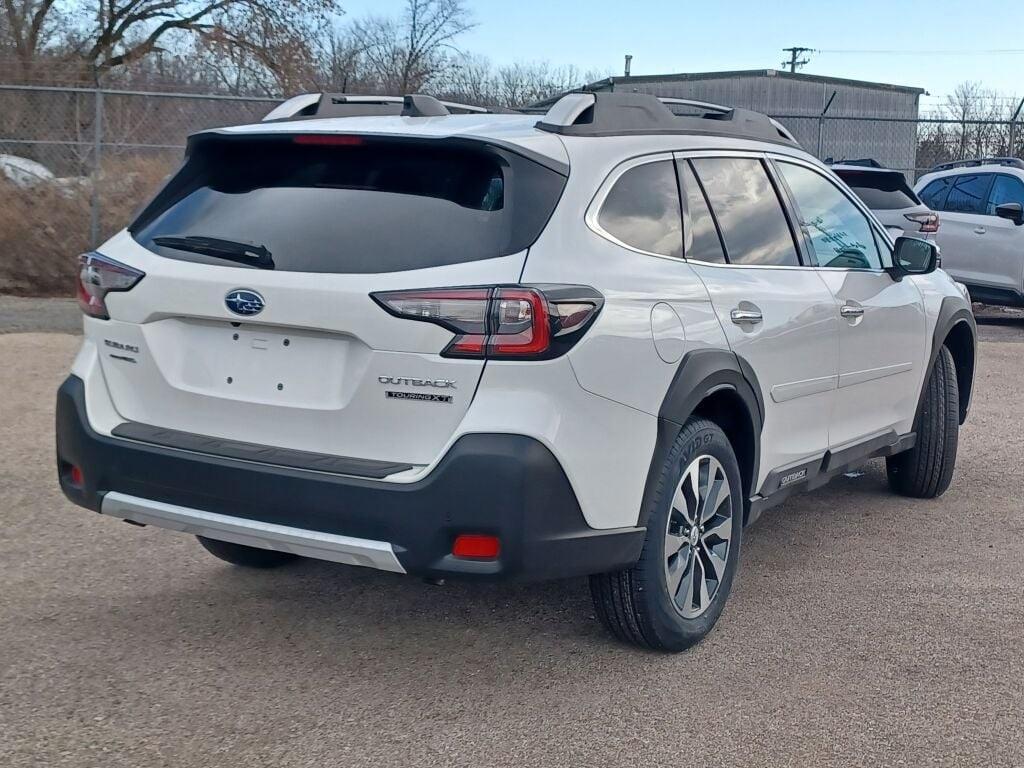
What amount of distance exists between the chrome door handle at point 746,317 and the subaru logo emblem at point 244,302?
162 centimetres

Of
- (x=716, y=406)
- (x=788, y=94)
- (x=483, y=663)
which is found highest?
(x=788, y=94)

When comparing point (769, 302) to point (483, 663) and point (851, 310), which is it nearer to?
point (851, 310)

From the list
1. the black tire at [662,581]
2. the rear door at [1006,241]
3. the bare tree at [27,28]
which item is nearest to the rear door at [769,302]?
the black tire at [662,581]

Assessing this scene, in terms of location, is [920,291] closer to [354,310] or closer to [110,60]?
[354,310]

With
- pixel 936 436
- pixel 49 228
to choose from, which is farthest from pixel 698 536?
pixel 49 228

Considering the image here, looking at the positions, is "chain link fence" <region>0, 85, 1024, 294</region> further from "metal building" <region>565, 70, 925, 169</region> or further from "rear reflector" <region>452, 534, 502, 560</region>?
"metal building" <region>565, 70, 925, 169</region>

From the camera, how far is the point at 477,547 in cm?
331

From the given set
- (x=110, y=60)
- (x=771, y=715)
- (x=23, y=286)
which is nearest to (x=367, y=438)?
(x=771, y=715)

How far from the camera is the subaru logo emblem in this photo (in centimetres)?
347

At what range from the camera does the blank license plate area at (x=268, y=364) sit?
11.2ft

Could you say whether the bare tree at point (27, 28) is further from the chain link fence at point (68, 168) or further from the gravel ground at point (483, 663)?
the gravel ground at point (483, 663)

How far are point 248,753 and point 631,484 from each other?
1320mm

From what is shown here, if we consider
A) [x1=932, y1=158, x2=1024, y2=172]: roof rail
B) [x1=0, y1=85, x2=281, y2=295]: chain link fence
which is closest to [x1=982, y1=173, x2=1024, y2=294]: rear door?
[x1=932, y1=158, x2=1024, y2=172]: roof rail

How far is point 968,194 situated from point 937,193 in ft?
1.62
